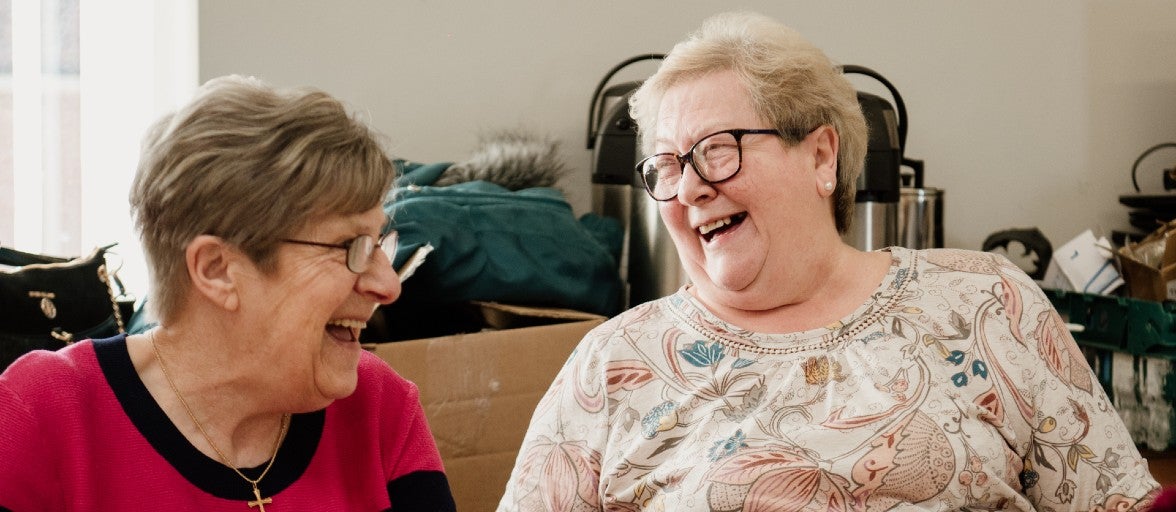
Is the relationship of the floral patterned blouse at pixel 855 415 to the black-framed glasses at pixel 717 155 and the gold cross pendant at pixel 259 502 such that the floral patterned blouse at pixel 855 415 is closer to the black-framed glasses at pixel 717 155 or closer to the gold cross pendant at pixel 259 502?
the black-framed glasses at pixel 717 155

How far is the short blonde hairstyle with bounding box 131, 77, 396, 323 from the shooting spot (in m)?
1.12

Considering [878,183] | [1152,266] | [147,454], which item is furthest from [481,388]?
[1152,266]

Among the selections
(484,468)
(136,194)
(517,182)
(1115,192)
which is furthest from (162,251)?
(1115,192)

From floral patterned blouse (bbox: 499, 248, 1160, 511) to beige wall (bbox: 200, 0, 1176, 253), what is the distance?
1.13 metres

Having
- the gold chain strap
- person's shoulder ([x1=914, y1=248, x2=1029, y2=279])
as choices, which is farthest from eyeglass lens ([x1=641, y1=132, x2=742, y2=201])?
the gold chain strap

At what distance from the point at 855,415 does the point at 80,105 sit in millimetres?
1625

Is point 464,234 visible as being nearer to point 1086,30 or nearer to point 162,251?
point 162,251

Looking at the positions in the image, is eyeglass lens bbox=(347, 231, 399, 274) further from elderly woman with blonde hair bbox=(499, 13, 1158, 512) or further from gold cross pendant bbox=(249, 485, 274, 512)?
elderly woman with blonde hair bbox=(499, 13, 1158, 512)

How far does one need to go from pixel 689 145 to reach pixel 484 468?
2.41 feet

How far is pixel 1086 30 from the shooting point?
A: 3.11m

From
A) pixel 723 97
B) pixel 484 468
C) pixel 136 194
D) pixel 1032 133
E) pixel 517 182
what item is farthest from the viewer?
pixel 1032 133

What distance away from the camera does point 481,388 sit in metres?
1.92

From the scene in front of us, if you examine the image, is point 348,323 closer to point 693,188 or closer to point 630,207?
point 693,188

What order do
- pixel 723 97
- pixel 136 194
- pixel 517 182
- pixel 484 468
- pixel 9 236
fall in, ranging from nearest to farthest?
pixel 136 194 < pixel 723 97 < pixel 484 468 < pixel 9 236 < pixel 517 182
